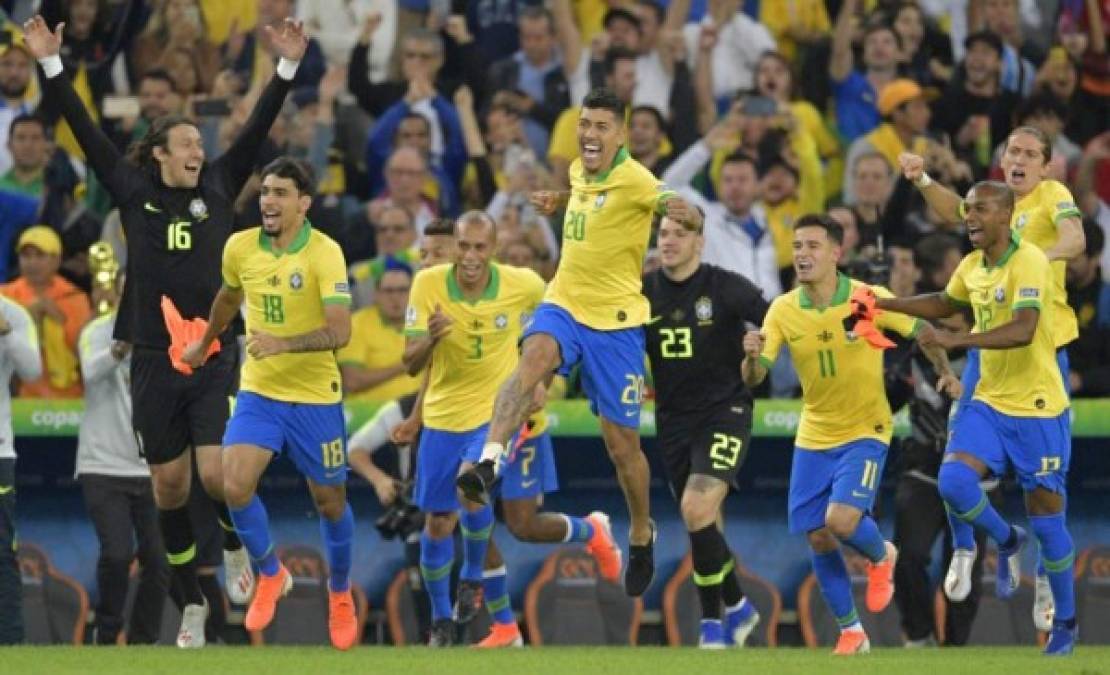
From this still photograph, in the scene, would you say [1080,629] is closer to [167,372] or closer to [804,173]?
[804,173]

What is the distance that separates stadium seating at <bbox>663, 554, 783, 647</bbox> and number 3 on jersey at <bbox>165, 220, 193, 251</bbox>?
485 cm

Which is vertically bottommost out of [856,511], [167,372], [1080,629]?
[1080,629]

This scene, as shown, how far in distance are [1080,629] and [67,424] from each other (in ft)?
22.9

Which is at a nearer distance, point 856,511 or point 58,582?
point 856,511

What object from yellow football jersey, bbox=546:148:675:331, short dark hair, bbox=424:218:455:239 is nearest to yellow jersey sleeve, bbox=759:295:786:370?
yellow football jersey, bbox=546:148:675:331

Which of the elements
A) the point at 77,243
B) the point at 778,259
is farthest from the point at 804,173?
the point at 77,243

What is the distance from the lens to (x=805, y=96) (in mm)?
21016

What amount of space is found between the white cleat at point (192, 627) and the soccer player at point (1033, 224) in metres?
4.28

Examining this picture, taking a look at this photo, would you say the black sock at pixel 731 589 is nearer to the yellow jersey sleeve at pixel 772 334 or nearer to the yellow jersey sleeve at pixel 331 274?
the yellow jersey sleeve at pixel 772 334

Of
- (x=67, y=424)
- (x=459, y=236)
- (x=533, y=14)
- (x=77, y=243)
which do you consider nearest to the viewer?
(x=459, y=236)

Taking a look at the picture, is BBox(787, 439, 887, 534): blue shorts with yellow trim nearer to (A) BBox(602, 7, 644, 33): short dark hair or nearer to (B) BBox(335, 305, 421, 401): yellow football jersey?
(B) BBox(335, 305, 421, 401): yellow football jersey

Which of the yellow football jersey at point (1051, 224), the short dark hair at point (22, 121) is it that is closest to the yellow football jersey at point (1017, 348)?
the yellow football jersey at point (1051, 224)

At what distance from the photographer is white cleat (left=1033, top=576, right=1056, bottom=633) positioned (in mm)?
14914

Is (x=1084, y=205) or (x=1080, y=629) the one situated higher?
(x=1084, y=205)
